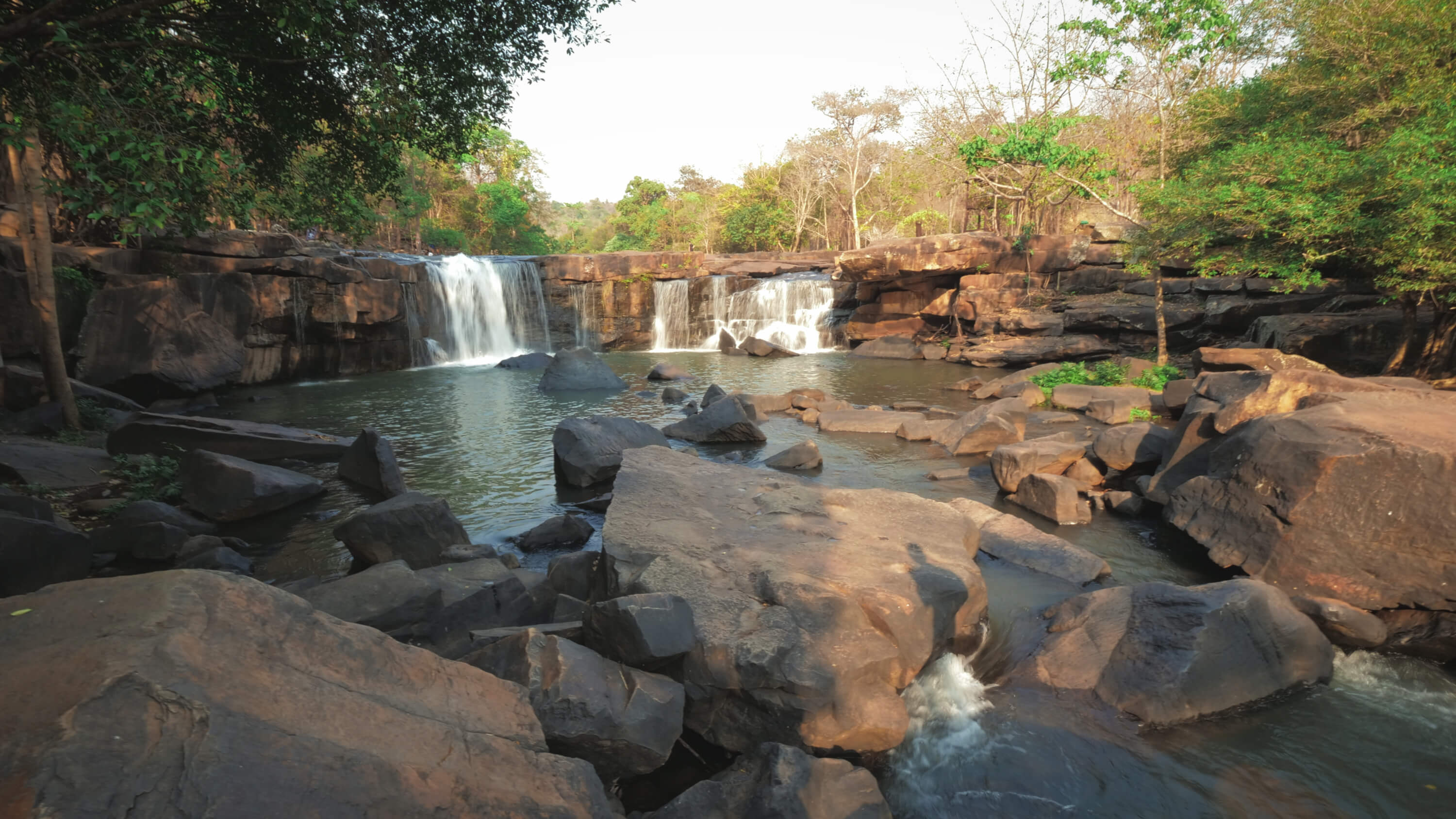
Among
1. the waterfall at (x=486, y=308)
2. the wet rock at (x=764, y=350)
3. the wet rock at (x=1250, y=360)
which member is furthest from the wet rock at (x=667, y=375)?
the wet rock at (x=1250, y=360)

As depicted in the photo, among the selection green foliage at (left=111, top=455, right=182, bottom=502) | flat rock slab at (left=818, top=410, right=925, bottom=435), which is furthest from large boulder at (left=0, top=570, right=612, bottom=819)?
flat rock slab at (left=818, top=410, right=925, bottom=435)

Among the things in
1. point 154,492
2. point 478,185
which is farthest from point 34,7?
point 478,185

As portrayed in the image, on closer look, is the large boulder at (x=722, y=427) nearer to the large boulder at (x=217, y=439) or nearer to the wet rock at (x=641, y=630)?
the large boulder at (x=217, y=439)

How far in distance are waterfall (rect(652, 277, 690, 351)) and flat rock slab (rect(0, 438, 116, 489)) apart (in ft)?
68.1

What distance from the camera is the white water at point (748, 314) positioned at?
27656 mm

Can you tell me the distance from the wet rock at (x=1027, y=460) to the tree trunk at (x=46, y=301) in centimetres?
1352

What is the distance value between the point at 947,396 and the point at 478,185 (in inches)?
1469

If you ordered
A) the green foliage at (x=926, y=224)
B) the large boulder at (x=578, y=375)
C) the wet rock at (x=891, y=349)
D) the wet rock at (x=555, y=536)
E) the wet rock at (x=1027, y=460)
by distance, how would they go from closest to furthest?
the wet rock at (x=555, y=536)
the wet rock at (x=1027, y=460)
the large boulder at (x=578, y=375)
the wet rock at (x=891, y=349)
the green foliage at (x=926, y=224)

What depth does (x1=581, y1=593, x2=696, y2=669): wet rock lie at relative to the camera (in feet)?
12.3

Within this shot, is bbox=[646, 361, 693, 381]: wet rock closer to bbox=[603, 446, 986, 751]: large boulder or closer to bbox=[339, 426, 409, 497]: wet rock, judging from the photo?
bbox=[339, 426, 409, 497]: wet rock

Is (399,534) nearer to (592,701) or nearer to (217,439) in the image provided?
(592,701)

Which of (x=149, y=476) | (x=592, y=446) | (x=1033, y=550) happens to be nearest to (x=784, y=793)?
(x=1033, y=550)

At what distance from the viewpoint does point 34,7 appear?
552cm

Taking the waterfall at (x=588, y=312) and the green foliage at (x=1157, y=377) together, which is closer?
the green foliage at (x=1157, y=377)
